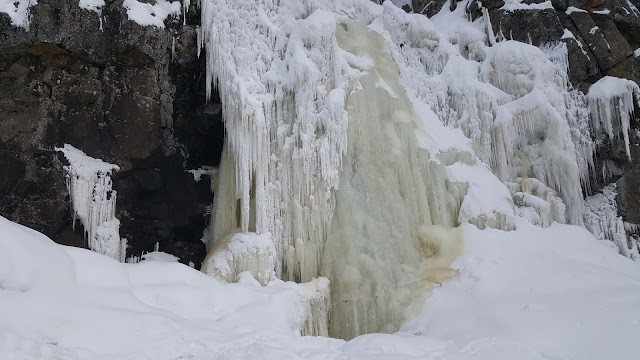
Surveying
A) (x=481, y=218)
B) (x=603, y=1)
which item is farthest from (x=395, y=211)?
(x=603, y=1)

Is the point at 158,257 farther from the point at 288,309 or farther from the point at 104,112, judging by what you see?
the point at 288,309

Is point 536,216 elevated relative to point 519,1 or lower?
lower

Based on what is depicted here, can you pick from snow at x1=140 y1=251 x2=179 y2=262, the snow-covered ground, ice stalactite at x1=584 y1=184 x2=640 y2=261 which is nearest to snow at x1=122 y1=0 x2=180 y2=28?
snow at x1=140 y1=251 x2=179 y2=262

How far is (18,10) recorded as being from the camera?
29.2 ft

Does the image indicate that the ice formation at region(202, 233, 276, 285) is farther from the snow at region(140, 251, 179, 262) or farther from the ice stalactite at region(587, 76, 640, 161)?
the ice stalactite at region(587, 76, 640, 161)

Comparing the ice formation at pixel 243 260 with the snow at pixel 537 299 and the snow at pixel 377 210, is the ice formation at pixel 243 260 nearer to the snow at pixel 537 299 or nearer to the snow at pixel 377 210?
the snow at pixel 377 210

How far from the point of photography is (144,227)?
431 inches

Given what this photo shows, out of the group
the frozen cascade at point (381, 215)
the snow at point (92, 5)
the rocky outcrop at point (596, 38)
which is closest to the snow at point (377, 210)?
the frozen cascade at point (381, 215)

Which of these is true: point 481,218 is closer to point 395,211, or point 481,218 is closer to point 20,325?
point 395,211

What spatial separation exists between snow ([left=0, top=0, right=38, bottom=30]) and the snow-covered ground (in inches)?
201

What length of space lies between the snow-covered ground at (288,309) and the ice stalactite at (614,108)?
11.4ft

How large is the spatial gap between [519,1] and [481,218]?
7.30 metres

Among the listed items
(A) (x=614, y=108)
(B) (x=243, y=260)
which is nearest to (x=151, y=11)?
(B) (x=243, y=260)

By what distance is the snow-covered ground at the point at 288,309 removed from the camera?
4809 mm
